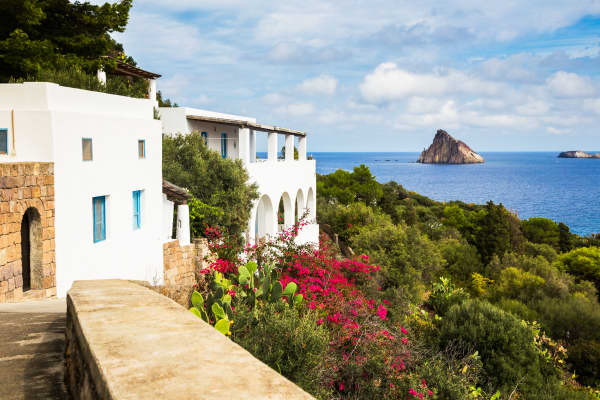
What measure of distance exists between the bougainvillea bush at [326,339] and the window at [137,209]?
8.53 feet

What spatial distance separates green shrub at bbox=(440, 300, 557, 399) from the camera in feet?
43.7

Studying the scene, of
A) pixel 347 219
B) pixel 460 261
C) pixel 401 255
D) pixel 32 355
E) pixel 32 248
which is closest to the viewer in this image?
pixel 32 355

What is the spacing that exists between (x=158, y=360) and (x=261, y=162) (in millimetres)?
20946

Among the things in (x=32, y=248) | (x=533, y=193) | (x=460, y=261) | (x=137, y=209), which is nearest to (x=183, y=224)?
(x=137, y=209)

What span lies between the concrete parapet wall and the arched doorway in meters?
7.04

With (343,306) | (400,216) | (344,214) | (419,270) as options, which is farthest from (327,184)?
(343,306)

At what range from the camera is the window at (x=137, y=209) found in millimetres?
14352

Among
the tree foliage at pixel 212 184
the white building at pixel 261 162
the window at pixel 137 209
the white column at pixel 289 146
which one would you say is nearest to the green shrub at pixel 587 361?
the white building at pixel 261 162

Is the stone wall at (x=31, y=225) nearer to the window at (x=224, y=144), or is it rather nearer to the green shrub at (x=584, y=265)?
the window at (x=224, y=144)

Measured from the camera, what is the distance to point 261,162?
23.6m

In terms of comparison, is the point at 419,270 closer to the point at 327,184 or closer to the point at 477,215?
the point at 327,184

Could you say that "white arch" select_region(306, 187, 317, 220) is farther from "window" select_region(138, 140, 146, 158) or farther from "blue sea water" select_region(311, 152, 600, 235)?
"blue sea water" select_region(311, 152, 600, 235)

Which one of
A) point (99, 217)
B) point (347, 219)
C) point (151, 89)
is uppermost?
point (151, 89)

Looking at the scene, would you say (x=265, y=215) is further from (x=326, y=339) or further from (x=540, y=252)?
(x=540, y=252)
